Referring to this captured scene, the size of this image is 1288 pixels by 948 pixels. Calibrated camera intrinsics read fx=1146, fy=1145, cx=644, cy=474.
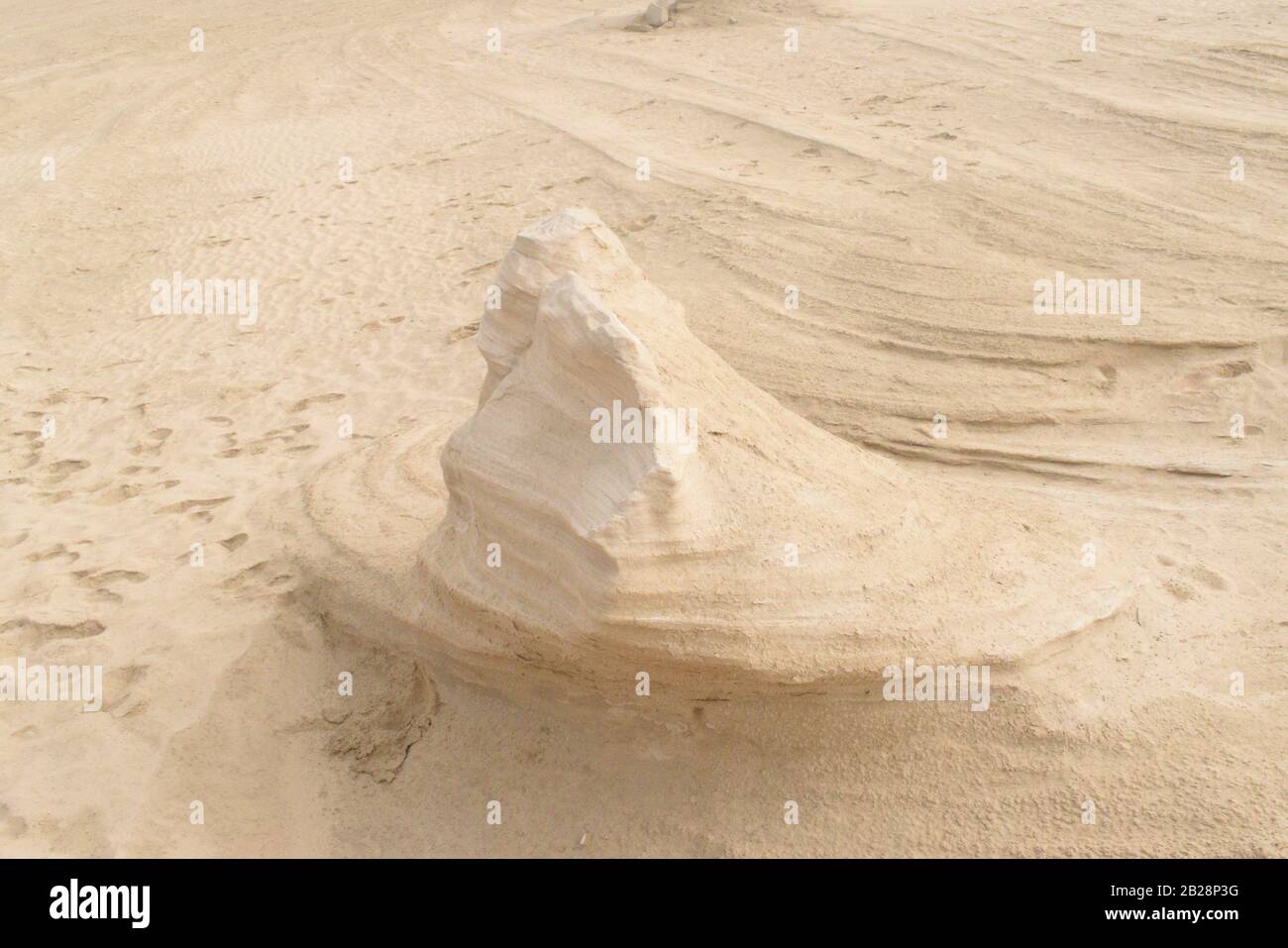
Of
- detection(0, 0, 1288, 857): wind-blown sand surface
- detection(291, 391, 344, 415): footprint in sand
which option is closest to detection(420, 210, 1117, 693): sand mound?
detection(0, 0, 1288, 857): wind-blown sand surface

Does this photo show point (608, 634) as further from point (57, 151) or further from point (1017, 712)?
point (57, 151)

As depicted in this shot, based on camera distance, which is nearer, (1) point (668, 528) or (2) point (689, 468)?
(1) point (668, 528)

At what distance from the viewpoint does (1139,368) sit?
17.7ft

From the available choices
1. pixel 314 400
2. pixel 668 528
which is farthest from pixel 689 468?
pixel 314 400

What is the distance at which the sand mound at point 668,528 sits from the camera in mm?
2957

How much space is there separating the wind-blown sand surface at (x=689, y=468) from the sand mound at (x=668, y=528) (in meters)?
0.02

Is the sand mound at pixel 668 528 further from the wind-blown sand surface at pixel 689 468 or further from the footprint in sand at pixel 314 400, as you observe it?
the footprint in sand at pixel 314 400

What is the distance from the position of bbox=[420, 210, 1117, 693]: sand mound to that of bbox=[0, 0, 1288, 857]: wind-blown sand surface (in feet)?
0.05

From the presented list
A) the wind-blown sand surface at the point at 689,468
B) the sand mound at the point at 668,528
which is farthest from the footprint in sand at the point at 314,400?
the sand mound at the point at 668,528

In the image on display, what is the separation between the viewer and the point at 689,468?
304cm

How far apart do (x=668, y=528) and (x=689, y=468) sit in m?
0.20

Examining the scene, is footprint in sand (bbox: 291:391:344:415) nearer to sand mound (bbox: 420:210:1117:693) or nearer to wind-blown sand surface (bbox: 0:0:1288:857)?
wind-blown sand surface (bbox: 0:0:1288:857)

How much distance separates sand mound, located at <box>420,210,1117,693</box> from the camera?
2.96 meters

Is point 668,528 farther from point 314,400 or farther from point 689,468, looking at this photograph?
point 314,400
